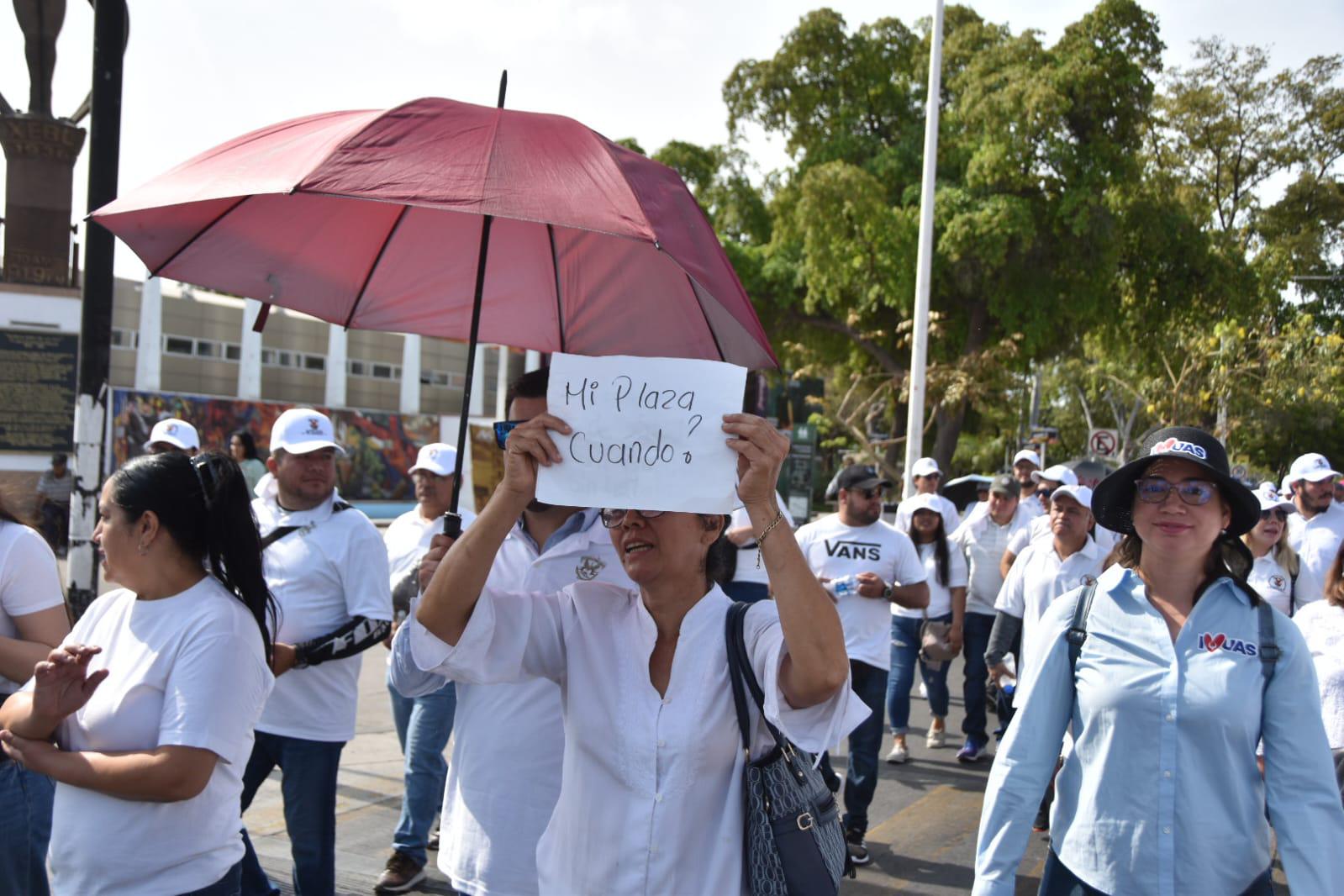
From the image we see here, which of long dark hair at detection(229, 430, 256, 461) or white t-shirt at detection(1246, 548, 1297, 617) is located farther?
long dark hair at detection(229, 430, 256, 461)

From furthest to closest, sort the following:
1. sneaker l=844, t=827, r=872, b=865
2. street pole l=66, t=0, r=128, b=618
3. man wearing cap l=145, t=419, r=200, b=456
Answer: man wearing cap l=145, t=419, r=200, b=456 < sneaker l=844, t=827, r=872, b=865 < street pole l=66, t=0, r=128, b=618

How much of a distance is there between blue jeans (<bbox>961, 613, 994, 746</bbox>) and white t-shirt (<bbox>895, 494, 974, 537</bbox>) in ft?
2.40

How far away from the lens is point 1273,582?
7.45 metres

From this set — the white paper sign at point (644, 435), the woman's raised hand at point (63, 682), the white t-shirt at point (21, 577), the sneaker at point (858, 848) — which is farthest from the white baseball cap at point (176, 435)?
the white paper sign at point (644, 435)

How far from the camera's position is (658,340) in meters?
3.34

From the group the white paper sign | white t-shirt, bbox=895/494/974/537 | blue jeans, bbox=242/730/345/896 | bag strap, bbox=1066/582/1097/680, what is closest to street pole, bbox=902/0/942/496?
white t-shirt, bbox=895/494/974/537

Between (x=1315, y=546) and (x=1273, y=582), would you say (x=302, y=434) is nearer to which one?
(x=1273, y=582)

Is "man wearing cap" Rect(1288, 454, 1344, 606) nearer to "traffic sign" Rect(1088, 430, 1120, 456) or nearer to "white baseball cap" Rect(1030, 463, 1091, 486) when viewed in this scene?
"white baseball cap" Rect(1030, 463, 1091, 486)

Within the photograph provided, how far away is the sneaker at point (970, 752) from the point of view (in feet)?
26.7

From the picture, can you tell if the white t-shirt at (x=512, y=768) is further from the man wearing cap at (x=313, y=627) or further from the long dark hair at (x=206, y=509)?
the man wearing cap at (x=313, y=627)

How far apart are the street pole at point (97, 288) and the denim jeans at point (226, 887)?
12.0ft

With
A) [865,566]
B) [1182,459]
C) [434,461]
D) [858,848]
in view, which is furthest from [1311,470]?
[1182,459]

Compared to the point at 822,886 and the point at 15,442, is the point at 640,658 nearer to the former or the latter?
the point at 822,886

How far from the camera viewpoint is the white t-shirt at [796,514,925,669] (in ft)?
21.5
